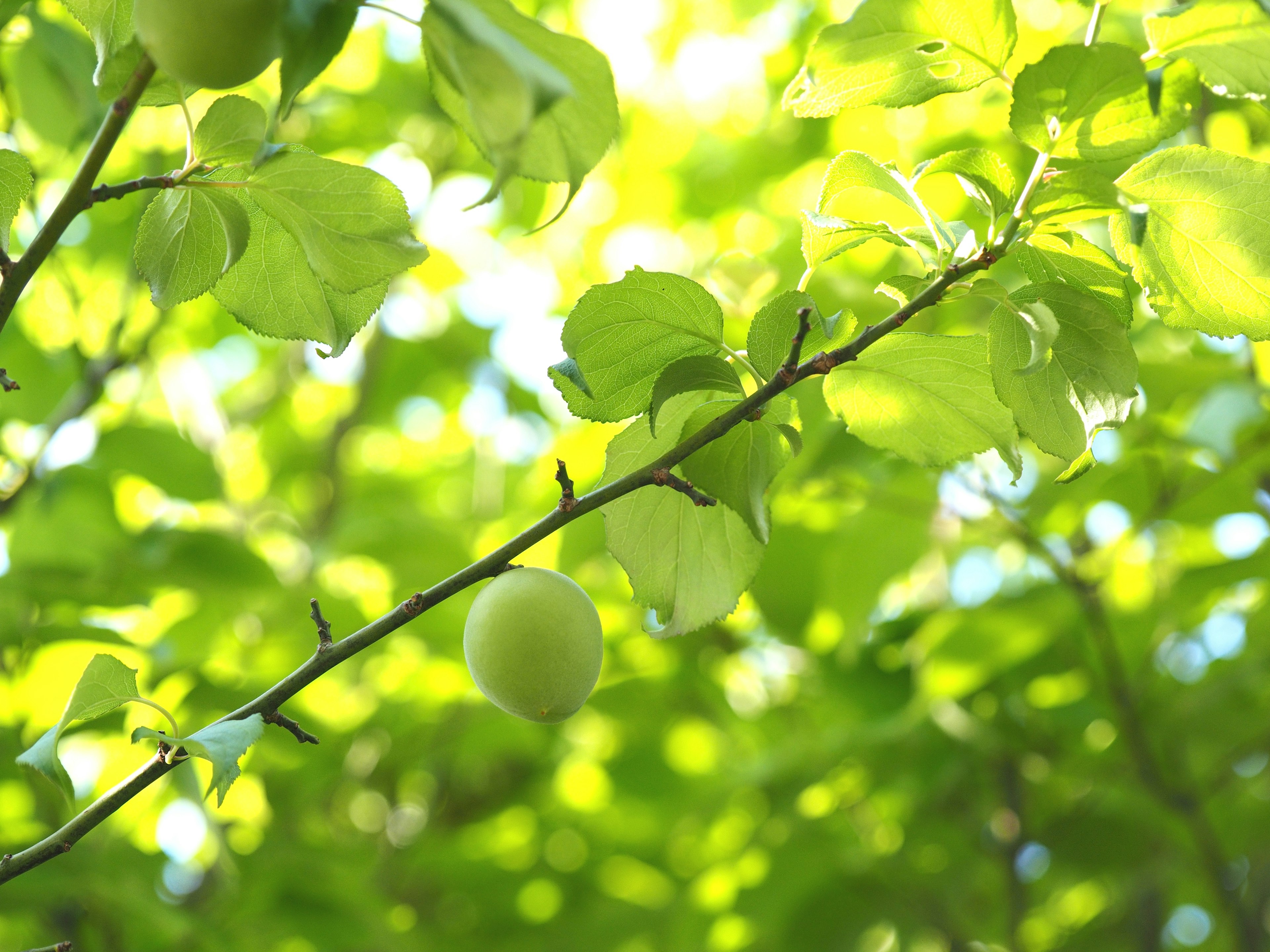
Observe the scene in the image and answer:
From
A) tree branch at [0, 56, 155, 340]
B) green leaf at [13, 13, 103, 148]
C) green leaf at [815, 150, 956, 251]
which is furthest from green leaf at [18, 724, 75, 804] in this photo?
green leaf at [13, 13, 103, 148]

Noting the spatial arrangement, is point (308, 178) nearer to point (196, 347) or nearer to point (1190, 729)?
point (1190, 729)

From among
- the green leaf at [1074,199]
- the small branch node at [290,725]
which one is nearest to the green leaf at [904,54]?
the green leaf at [1074,199]

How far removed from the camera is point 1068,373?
2.31 ft

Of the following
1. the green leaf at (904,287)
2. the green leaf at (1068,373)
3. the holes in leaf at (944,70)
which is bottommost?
the green leaf at (1068,373)

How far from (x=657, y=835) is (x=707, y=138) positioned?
1.64 m

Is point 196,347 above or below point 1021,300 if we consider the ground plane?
below

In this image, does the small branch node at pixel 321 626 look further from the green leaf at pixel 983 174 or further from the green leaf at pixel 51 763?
the green leaf at pixel 983 174

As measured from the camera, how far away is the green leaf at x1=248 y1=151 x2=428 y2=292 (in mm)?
619

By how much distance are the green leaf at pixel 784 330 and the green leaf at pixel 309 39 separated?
11.4 inches

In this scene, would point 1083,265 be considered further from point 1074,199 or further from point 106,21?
point 106,21

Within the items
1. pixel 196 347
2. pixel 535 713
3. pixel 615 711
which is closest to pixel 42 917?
pixel 615 711

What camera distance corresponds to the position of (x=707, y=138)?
2.56m

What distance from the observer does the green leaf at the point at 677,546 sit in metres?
0.77

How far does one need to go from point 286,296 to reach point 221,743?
0.32 metres
